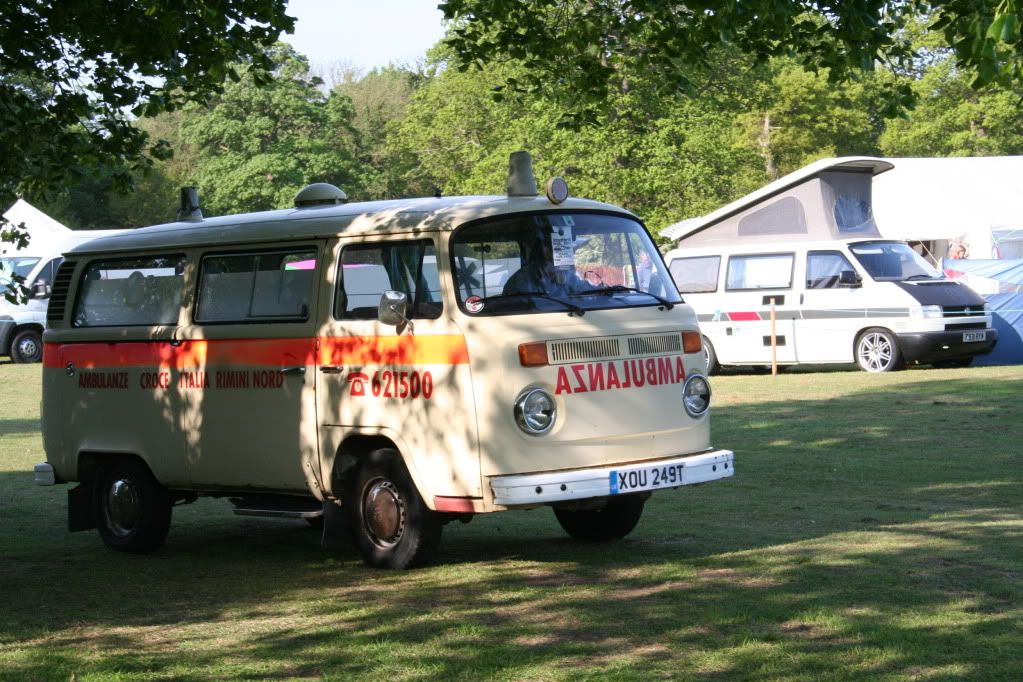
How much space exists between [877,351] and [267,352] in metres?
18.3

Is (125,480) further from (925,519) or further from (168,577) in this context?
(925,519)

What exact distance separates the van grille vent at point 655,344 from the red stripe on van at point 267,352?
42.4 inches

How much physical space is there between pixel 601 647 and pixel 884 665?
1292 millimetres

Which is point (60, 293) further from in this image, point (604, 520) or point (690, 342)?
point (690, 342)

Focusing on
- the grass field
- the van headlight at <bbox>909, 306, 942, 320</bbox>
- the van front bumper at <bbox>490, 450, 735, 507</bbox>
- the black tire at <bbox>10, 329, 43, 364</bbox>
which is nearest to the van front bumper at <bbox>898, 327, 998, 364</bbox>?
the van headlight at <bbox>909, 306, 942, 320</bbox>

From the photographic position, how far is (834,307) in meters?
26.5

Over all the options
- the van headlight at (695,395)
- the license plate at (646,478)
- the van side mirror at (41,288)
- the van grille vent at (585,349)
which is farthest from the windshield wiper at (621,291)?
the van side mirror at (41,288)

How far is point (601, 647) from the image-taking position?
6.98m

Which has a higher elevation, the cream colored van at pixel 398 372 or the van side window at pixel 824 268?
the van side window at pixel 824 268

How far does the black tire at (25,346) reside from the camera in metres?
37.9

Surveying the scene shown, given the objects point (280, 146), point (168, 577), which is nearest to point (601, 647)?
point (168, 577)

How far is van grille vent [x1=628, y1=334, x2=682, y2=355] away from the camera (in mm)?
9141

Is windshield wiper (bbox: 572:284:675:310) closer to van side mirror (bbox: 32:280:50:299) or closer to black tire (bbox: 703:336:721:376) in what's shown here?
black tire (bbox: 703:336:721:376)

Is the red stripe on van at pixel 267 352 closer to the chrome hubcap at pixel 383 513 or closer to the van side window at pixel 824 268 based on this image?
the chrome hubcap at pixel 383 513
